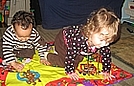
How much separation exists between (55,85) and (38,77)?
0.13 m

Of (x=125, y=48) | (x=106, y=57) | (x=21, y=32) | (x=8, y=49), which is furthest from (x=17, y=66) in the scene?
(x=125, y=48)

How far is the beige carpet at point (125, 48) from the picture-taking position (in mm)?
1785

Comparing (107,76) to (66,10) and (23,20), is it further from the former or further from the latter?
(66,10)

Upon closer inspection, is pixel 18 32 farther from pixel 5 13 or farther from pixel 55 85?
pixel 5 13

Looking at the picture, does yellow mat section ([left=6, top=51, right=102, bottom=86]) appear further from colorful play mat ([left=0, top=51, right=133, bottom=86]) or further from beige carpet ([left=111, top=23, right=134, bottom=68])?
beige carpet ([left=111, top=23, right=134, bottom=68])

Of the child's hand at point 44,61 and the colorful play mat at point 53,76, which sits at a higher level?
the child's hand at point 44,61

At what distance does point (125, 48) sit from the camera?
79.2 inches

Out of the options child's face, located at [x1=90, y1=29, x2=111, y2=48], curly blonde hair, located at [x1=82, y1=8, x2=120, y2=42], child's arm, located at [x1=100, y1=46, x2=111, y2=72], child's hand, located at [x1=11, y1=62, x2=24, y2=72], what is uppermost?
curly blonde hair, located at [x1=82, y1=8, x2=120, y2=42]

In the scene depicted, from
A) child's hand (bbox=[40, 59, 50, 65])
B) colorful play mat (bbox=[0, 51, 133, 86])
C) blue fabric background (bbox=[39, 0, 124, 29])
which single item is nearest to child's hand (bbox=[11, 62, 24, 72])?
colorful play mat (bbox=[0, 51, 133, 86])

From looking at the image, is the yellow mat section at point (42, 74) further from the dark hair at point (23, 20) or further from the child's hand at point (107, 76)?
the dark hair at point (23, 20)

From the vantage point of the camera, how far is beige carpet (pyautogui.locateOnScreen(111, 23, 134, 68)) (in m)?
→ 1.79

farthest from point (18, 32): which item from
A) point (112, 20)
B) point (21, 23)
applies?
point (112, 20)

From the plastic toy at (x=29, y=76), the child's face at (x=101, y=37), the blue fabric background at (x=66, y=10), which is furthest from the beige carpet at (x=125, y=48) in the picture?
the plastic toy at (x=29, y=76)

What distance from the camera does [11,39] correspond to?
151 centimetres
